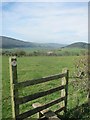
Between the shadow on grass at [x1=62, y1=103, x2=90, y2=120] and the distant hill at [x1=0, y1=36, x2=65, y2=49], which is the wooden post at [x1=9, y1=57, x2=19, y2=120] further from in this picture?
the distant hill at [x1=0, y1=36, x2=65, y2=49]

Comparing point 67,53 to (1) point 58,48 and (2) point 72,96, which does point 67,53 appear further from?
(2) point 72,96

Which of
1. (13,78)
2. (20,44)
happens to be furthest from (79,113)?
(20,44)

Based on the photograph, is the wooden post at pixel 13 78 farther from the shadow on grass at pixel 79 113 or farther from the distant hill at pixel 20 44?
the distant hill at pixel 20 44

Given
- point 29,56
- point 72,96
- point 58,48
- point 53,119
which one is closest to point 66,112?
point 53,119

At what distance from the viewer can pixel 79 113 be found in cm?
691

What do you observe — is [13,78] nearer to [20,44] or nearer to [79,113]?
[79,113]

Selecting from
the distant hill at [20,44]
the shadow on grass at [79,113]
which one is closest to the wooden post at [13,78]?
the shadow on grass at [79,113]

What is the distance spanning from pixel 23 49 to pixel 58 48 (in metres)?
6.57

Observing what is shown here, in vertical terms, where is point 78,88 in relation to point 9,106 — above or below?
above

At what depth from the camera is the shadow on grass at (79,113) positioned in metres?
6.64

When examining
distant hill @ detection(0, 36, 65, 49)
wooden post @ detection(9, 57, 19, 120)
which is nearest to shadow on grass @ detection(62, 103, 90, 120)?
wooden post @ detection(9, 57, 19, 120)

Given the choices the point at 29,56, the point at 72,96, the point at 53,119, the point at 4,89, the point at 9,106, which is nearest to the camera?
the point at 53,119

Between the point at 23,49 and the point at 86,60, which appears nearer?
the point at 86,60

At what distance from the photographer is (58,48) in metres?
36.8
